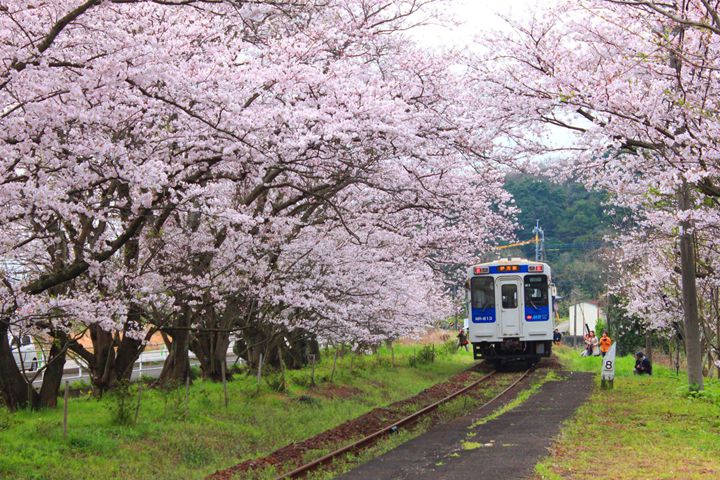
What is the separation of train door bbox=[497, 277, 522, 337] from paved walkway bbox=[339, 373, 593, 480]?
7964 mm

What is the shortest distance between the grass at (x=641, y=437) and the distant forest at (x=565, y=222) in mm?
43954

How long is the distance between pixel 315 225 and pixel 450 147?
3.11 metres

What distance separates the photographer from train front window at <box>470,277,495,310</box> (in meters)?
22.7

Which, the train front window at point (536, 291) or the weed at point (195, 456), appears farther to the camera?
the train front window at point (536, 291)

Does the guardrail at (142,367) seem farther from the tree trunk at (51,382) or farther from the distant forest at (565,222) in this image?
the distant forest at (565,222)

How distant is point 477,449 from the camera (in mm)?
9961

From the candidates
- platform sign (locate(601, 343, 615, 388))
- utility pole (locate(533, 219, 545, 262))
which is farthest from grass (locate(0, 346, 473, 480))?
utility pole (locate(533, 219, 545, 262))

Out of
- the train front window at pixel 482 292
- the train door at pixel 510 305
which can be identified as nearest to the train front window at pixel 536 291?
the train door at pixel 510 305

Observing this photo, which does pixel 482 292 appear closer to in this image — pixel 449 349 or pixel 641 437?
pixel 641 437

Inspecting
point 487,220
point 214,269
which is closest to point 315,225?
point 214,269

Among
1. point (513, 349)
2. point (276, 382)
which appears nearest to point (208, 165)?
point (276, 382)

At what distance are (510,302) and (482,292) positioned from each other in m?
0.84

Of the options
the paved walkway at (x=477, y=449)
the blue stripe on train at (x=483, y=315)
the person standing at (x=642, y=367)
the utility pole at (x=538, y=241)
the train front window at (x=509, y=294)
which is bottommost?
the paved walkway at (x=477, y=449)

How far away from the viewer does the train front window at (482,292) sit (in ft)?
74.6
